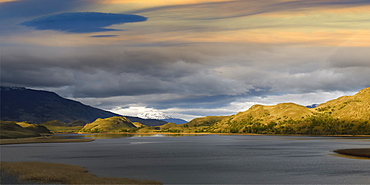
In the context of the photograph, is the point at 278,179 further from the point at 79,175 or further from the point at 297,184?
the point at 79,175

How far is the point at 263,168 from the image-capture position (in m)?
85.6

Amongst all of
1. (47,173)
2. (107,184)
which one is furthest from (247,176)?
(47,173)

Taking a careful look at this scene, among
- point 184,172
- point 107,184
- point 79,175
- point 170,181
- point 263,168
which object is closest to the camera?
point 107,184

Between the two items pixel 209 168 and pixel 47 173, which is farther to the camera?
pixel 209 168

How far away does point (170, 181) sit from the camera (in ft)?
217

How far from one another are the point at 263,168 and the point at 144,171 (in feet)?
90.4

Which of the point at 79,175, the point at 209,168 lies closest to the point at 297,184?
the point at 209,168

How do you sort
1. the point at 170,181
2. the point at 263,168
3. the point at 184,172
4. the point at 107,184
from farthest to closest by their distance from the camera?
the point at 263,168 < the point at 184,172 < the point at 170,181 < the point at 107,184

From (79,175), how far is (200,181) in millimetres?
→ 23682

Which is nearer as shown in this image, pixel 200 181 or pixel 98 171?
pixel 200 181

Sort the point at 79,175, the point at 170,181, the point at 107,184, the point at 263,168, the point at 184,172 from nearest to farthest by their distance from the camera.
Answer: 1. the point at 107,184
2. the point at 170,181
3. the point at 79,175
4. the point at 184,172
5. the point at 263,168

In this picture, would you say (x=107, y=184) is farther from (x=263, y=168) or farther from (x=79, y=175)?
(x=263, y=168)

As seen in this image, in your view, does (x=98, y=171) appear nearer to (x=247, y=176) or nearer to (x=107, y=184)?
(x=107, y=184)

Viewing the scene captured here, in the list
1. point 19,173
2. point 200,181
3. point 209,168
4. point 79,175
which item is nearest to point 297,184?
point 200,181
